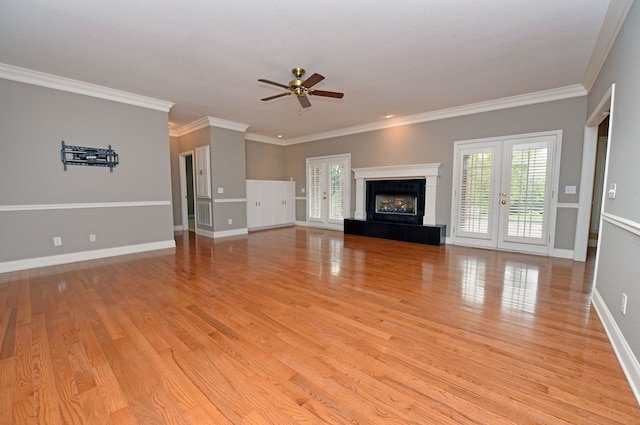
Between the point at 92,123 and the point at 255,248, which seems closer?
the point at 92,123

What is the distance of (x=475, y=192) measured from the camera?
5.24 meters

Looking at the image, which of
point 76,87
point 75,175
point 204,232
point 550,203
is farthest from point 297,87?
point 204,232

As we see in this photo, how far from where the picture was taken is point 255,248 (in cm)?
530

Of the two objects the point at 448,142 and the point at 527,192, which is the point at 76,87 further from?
the point at 527,192

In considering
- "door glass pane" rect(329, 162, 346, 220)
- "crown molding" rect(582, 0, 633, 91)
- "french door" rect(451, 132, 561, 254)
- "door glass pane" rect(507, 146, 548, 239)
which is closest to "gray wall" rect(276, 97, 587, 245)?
"french door" rect(451, 132, 561, 254)

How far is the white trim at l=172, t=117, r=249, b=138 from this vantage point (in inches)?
240

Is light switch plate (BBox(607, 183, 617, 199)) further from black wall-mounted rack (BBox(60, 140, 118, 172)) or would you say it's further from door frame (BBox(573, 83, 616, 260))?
black wall-mounted rack (BBox(60, 140, 118, 172))

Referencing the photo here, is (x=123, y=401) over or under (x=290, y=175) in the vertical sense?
under

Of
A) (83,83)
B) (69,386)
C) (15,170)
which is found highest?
(83,83)

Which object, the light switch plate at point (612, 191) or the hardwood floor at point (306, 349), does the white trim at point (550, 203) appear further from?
the light switch plate at point (612, 191)

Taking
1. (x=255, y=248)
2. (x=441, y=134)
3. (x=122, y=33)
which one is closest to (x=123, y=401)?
(x=122, y=33)

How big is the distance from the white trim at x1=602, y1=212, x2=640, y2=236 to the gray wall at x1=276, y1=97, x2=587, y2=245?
7.65ft

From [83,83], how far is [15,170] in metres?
1.57

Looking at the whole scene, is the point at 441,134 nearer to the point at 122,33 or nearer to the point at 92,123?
the point at 122,33
